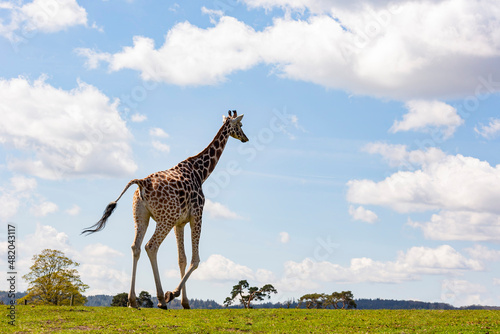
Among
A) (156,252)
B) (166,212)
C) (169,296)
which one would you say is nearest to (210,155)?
(166,212)

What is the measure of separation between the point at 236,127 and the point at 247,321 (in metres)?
11.4

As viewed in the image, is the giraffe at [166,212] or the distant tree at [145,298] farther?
the distant tree at [145,298]

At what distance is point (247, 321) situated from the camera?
19141 mm

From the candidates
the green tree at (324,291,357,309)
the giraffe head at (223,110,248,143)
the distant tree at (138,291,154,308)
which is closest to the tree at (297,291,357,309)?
the green tree at (324,291,357,309)

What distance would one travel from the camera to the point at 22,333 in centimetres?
1709

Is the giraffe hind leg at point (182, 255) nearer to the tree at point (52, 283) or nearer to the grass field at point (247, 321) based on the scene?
the grass field at point (247, 321)

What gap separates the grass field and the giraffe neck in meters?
7.39

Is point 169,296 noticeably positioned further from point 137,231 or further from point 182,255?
point 137,231

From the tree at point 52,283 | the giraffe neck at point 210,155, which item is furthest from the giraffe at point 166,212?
the tree at point 52,283

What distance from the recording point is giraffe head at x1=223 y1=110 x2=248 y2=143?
27.5 m

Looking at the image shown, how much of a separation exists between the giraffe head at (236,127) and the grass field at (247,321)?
9550 mm

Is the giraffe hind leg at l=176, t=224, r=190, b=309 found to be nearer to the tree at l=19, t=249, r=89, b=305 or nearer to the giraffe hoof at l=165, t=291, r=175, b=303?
the giraffe hoof at l=165, t=291, r=175, b=303

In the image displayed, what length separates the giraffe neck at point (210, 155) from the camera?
26.2 metres

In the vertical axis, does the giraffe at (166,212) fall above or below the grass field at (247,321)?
above
